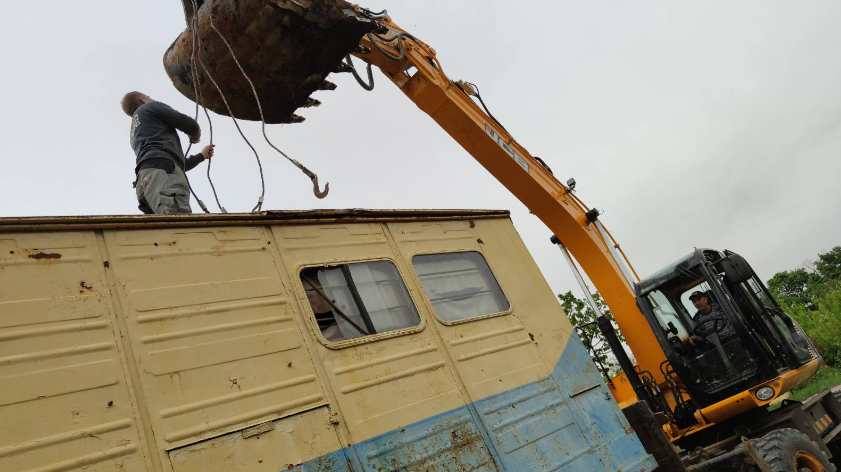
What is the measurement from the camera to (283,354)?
→ 3.22 m

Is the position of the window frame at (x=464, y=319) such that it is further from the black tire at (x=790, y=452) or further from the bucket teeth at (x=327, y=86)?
the black tire at (x=790, y=452)

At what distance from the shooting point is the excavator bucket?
156 inches

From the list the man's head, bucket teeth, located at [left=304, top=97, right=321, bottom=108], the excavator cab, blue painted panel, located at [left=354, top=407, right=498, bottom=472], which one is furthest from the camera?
the excavator cab

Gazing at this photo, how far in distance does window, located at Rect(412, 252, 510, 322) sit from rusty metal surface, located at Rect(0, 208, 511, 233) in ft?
1.19

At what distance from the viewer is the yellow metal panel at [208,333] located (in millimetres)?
2832

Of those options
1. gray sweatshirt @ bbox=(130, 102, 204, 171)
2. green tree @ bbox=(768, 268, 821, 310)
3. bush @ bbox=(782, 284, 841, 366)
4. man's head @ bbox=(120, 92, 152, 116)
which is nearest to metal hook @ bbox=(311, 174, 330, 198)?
gray sweatshirt @ bbox=(130, 102, 204, 171)

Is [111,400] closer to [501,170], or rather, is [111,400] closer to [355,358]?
[355,358]

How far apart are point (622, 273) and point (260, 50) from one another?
176 inches

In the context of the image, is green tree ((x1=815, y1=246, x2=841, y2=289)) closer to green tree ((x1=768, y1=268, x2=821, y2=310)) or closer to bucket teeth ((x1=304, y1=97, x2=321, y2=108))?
green tree ((x1=768, y1=268, x2=821, y2=310))

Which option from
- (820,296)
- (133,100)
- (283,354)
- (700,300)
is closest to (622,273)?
→ (700,300)

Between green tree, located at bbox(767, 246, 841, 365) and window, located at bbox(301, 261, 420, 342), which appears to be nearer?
window, located at bbox(301, 261, 420, 342)

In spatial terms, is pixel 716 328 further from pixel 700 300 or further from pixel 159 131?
pixel 159 131

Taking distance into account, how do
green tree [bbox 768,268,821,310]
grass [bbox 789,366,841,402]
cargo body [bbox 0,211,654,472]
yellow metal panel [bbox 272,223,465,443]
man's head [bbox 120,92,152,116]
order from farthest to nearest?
green tree [bbox 768,268,821,310]
grass [bbox 789,366,841,402]
man's head [bbox 120,92,152,116]
yellow metal panel [bbox 272,223,465,443]
cargo body [bbox 0,211,654,472]

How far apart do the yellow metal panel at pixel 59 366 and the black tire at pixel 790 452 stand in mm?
4827
